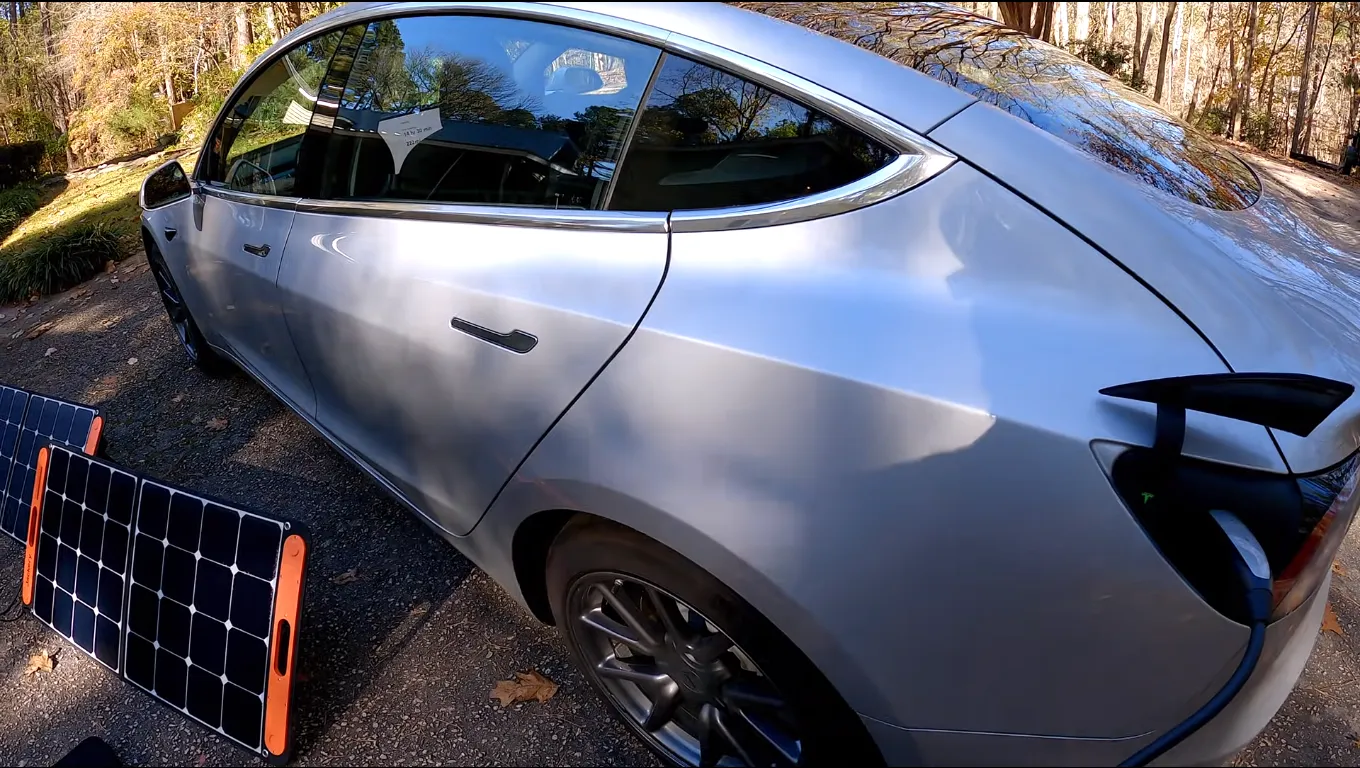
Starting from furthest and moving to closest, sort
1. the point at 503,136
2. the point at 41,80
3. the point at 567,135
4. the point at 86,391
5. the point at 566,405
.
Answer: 1. the point at 41,80
2. the point at 86,391
3. the point at 503,136
4. the point at 567,135
5. the point at 566,405

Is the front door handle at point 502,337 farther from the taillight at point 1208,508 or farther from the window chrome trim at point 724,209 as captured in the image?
the taillight at point 1208,508

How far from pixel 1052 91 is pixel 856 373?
1.05 metres

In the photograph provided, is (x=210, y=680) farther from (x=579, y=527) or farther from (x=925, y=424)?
(x=925, y=424)

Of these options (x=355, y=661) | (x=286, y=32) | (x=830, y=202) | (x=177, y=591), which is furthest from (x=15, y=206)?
(x=830, y=202)

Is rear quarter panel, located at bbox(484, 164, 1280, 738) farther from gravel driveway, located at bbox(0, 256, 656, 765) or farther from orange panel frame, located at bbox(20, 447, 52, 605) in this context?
orange panel frame, located at bbox(20, 447, 52, 605)

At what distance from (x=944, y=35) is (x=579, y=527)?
152 centimetres

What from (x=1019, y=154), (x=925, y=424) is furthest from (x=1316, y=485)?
(x=1019, y=154)

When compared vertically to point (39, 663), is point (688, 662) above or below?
above

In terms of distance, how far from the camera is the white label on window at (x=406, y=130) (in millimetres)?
2271

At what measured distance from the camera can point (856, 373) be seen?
53.0 inches

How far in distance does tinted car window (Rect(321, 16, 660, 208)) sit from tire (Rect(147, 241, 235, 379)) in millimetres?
2039

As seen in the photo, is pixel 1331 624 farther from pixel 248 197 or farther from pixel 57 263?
pixel 57 263

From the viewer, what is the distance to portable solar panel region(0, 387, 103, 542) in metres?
2.95

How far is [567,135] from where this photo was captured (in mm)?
1918
